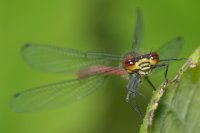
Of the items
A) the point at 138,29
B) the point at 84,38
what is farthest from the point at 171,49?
the point at 84,38

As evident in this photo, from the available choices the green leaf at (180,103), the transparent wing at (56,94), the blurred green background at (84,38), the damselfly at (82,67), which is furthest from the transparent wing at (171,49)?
the green leaf at (180,103)

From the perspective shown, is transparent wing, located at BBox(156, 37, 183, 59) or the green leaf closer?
the green leaf

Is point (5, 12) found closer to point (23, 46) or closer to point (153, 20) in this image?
point (23, 46)

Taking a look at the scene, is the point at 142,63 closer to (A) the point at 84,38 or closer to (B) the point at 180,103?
(A) the point at 84,38

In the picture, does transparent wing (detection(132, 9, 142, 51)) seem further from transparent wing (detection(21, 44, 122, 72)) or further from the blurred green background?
transparent wing (detection(21, 44, 122, 72))

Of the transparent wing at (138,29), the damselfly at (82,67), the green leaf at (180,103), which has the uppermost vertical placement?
the transparent wing at (138,29)

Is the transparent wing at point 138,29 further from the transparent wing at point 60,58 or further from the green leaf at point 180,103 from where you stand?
the green leaf at point 180,103

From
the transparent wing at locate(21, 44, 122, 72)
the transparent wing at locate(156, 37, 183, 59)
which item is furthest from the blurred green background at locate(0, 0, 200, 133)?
the transparent wing at locate(156, 37, 183, 59)
